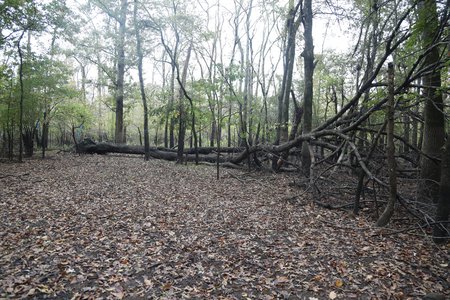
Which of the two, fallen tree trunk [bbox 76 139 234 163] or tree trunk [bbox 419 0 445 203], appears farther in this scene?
fallen tree trunk [bbox 76 139 234 163]

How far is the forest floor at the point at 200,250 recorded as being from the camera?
3.83 meters

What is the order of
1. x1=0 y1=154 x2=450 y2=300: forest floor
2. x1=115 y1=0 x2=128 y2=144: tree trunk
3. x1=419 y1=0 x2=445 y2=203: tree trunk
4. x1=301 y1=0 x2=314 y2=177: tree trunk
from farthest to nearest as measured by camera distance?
x1=115 y1=0 x2=128 y2=144: tree trunk, x1=301 y1=0 x2=314 y2=177: tree trunk, x1=419 y1=0 x2=445 y2=203: tree trunk, x1=0 y1=154 x2=450 y2=300: forest floor

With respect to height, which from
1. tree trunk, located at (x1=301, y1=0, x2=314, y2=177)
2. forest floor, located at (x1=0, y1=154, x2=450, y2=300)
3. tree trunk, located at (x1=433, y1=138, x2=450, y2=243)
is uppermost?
tree trunk, located at (x1=301, y1=0, x2=314, y2=177)

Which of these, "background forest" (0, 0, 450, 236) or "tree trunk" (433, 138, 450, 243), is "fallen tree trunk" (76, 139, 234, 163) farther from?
"tree trunk" (433, 138, 450, 243)

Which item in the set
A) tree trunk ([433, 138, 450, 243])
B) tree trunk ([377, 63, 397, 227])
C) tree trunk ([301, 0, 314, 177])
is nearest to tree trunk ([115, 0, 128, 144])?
tree trunk ([301, 0, 314, 177])

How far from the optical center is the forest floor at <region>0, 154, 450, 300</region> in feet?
12.6

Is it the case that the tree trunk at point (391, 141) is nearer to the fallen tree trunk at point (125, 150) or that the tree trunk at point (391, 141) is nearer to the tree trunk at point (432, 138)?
the tree trunk at point (432, 138)

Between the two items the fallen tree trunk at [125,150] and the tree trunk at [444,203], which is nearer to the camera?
the tree trunk at [444,203]

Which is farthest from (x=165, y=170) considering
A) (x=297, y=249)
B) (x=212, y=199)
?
(x=297, y=249)

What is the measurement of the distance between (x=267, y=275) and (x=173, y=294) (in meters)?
1.44

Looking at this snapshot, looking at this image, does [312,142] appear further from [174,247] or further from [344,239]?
[174,247]

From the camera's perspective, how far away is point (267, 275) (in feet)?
13.7

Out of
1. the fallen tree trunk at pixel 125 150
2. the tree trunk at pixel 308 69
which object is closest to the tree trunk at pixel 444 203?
the tree trunk at pixel 308 69

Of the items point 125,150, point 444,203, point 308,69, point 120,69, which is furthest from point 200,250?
point 120,69
